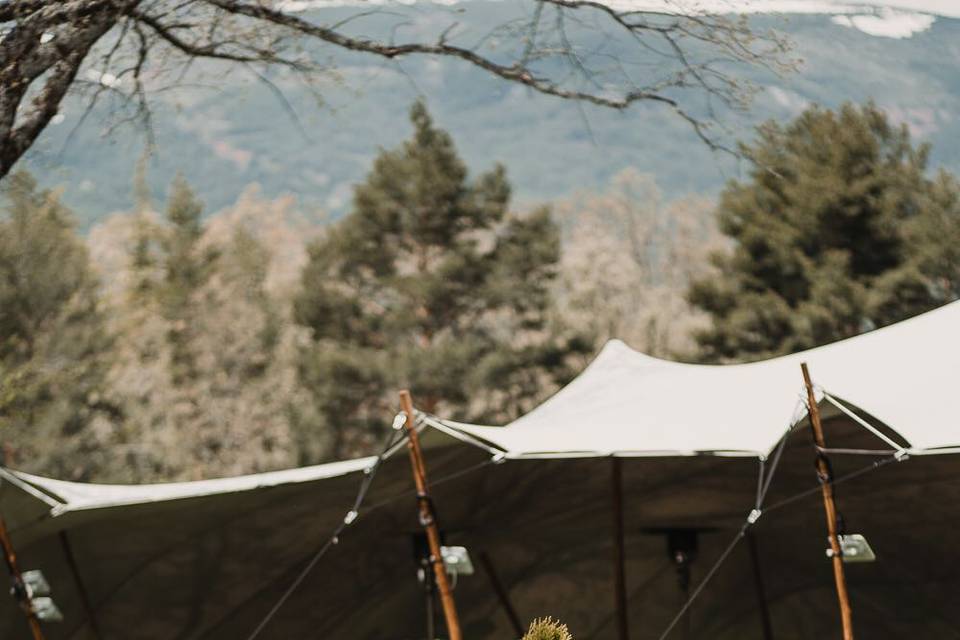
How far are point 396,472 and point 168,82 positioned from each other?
90.6 inches

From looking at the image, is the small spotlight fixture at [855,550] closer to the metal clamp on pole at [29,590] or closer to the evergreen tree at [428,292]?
the metal clamp on pole at [29,590]

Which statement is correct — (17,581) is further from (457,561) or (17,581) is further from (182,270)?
(182,270)

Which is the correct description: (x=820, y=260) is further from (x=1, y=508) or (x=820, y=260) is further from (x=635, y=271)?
(x=1, y=508)

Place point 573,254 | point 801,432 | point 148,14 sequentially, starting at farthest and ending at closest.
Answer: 1. point 573,254
2. point 148,14
3. point 801,432

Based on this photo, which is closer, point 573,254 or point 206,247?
point 206,247

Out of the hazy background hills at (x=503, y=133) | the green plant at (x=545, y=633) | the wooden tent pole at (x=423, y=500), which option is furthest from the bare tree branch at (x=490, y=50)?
the hazy background hills at (x=503, y=133)

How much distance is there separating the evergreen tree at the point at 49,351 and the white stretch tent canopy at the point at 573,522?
1614 centimetres

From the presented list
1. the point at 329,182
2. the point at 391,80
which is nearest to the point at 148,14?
the point at 329,182

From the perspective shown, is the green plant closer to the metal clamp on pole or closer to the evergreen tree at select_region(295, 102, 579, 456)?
the metal clamp on pole

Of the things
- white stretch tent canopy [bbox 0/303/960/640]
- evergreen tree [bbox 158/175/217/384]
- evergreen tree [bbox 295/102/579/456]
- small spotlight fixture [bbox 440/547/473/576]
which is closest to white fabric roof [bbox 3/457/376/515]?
white stretch tent canopy [bbox 0/303/960/640]

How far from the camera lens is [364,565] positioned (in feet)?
19.3

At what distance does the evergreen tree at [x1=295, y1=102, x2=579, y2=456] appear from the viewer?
22.8 metres

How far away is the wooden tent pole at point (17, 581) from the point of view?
518 cm

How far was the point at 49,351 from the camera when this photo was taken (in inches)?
920
